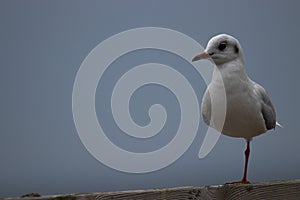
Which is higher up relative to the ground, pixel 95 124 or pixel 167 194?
pixel 95 124

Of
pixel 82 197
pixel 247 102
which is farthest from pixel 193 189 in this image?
pixel 247 102

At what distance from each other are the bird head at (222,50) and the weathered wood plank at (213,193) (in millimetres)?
433

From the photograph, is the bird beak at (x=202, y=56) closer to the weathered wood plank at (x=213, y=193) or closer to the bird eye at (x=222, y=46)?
the bird eye at (x=222, y=46)

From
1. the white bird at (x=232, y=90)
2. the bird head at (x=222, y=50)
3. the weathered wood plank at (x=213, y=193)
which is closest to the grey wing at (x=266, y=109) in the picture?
the white bird at (x=232, y=90)

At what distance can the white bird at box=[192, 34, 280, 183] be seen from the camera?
1.20m

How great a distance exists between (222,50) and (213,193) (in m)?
0.51

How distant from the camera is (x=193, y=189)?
0.79 meters

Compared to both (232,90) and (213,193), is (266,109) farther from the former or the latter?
(213,193)

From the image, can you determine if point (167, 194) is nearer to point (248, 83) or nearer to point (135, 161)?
point (135, 161)

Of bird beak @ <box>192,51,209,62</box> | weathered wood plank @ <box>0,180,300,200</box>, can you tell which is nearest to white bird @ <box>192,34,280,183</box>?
bird beak @ <box>192,51,209,62</box>

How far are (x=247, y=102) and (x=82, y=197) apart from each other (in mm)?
610

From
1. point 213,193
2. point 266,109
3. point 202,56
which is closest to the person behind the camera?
point 213,193

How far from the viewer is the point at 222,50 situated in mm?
1221

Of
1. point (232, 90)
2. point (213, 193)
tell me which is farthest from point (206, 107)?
point (213, 193)
